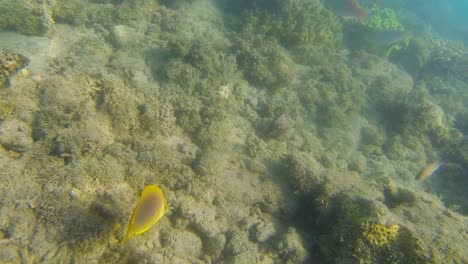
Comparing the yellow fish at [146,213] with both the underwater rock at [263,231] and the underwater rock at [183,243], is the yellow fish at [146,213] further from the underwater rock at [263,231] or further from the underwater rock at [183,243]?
the underwater rock at [263,231]

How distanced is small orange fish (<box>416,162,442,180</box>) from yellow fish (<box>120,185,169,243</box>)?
639cm

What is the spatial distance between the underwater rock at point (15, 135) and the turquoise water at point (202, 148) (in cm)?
2

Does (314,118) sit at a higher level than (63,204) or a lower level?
lower

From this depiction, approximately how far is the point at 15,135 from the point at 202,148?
2.38 metres

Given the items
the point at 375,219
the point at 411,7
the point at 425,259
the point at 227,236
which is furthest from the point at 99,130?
the point at 411,7

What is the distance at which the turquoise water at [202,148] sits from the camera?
332cm

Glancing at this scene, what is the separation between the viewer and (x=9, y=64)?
4.12 metres

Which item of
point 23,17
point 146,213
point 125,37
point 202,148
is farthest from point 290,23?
point 146,213

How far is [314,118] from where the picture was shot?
6465 mm

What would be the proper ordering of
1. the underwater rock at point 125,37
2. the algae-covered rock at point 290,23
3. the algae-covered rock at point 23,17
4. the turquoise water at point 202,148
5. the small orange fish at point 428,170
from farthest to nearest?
the algae-covered rock at point 290,23 < the small orange fish at point 428,170 < the underwater rock at point 125,37 < the algae-covered rock at point 23,17 < the turquoise water at point 202,148

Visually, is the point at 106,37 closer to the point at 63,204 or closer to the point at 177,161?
the point at 177,161

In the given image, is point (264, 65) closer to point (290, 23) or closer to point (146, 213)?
point (290, 23)

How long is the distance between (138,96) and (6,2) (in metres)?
3.11

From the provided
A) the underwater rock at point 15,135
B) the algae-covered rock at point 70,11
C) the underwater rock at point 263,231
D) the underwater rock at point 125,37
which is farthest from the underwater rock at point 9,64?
the underwater rock at point 263,231
